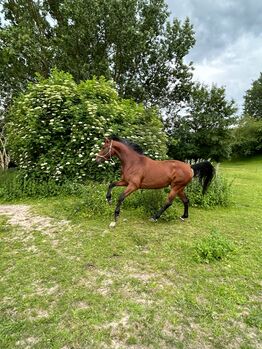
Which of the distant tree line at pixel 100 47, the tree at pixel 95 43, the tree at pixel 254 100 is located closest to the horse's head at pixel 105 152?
the distant tree line at pixel 100 47

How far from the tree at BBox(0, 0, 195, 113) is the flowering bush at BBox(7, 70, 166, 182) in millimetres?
5951

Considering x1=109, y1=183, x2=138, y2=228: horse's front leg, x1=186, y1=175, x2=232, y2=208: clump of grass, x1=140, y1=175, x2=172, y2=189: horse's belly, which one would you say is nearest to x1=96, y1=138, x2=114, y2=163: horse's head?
x1=109, y1=183, x2=138, y2=228: horse's front leg

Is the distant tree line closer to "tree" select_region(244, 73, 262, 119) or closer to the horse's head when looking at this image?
the horse's head

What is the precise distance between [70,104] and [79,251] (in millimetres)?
5223

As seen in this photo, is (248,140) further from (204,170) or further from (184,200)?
(184,200)

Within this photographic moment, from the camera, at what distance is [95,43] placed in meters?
13.6

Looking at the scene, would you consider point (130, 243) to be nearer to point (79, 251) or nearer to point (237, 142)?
point (79, 251)

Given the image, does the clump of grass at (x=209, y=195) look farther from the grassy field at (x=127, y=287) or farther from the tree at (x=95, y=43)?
the tree at (x=95, y=43)

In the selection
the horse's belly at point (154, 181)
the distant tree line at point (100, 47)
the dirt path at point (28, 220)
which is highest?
the distant tree line at point (100, 47)

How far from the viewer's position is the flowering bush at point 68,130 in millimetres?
7648

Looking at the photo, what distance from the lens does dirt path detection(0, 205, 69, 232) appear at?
514cm

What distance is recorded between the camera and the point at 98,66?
44.7 ft

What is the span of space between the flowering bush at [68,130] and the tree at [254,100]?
4837cm

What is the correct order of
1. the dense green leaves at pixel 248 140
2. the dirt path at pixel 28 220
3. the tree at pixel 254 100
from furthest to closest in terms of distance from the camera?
the tree at pixel 254 100
the dense green leaves at pixel 248 140
the dirt path at pixel 28 220
